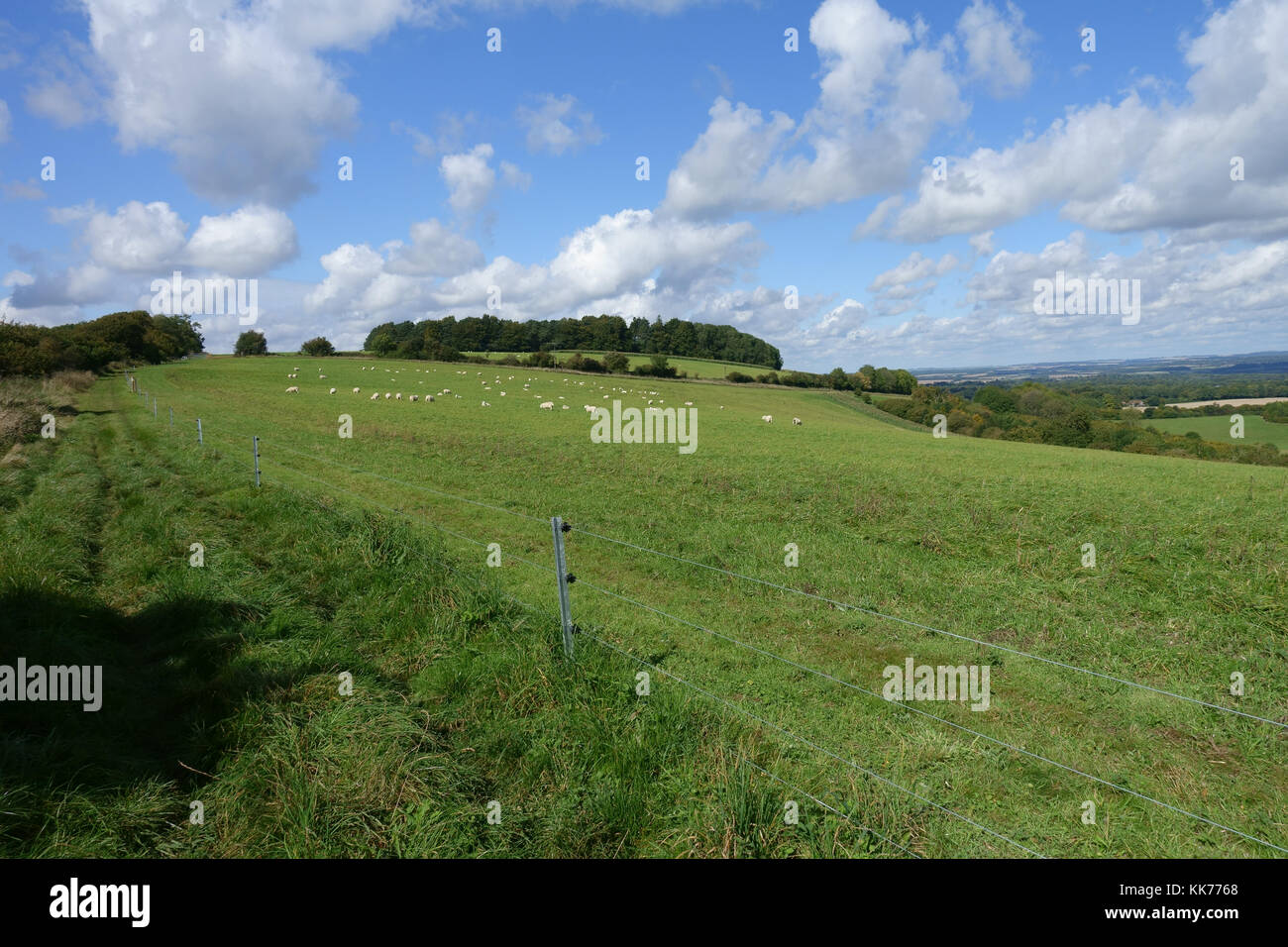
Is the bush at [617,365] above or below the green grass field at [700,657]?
above

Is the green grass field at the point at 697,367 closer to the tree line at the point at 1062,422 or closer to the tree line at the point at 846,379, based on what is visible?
the tree line at the point at 846,379

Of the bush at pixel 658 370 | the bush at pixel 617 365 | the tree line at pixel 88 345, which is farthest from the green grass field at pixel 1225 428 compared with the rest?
the tree line at pixel 88 345

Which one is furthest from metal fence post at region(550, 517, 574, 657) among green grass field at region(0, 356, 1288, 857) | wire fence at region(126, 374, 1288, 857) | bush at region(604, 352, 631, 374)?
bush at region(604, 352, 631, 374)

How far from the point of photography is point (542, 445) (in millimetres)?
26484

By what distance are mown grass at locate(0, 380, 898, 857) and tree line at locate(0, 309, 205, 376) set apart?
169 feet

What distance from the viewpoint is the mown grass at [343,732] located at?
373 cm

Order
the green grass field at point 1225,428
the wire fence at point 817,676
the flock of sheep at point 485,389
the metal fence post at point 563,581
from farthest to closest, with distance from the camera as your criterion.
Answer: the green grass field at point 1225,428
the flock of sheep at point 485,389
the metal fence post at point 563,581
the wire fence at point 817,676

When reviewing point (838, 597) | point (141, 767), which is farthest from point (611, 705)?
point (838, 597)

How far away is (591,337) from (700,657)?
430 feet

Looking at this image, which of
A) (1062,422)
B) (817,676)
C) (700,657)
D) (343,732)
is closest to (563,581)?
(343,732)

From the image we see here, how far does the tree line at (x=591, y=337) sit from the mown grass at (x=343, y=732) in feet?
407
